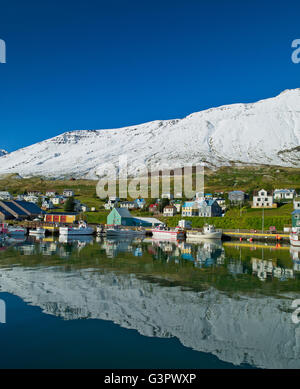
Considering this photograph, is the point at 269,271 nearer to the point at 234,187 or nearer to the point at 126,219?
the point at 126,219

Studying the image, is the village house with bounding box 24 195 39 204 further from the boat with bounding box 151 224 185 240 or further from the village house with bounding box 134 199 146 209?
the boat with bounding box 151 224 185 240

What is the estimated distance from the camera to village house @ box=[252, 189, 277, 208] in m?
82.2

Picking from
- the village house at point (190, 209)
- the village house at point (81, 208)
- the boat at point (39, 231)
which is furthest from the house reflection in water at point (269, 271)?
the village house at point (81, 208)

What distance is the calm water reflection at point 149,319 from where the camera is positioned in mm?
10531

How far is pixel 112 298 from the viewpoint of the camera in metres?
16.8

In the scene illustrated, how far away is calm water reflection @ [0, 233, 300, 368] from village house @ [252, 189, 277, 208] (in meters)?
60.8

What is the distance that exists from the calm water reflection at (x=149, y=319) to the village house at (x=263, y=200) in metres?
60.8

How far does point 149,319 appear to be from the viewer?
13.9 meters

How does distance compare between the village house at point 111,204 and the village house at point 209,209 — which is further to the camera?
the village house at point 111,204

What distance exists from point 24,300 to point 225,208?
245 ft

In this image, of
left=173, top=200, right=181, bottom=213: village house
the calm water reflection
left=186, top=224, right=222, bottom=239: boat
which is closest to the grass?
left=186, top=224, right=222, bottom=239: boat

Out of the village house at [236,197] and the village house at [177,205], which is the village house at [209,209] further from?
the village house at [177,205]

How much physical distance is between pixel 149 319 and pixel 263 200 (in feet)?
245
